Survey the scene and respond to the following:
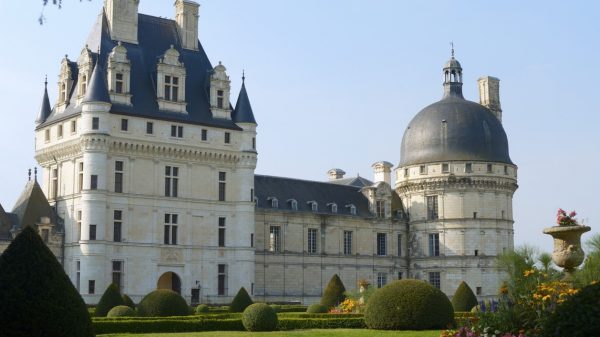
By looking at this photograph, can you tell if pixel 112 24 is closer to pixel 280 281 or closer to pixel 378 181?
pixel 280 281

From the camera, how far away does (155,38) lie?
5172 cm

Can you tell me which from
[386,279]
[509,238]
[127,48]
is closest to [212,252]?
[127,48]

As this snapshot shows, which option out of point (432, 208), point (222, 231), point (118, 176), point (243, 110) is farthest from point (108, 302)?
point (432, 208)

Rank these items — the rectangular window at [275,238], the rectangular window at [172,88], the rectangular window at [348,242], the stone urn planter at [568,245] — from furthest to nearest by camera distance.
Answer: the rectangular window at [348,242]
the rectangular window at [275,238]
the rectangular window at [172,88]
the stone urn planter at [568,245]

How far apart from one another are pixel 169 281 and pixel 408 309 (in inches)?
948

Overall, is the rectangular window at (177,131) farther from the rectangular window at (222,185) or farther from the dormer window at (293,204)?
the dormer window at (293,204)

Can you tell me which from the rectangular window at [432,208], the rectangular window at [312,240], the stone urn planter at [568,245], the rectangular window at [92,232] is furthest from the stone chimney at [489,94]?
the stone urn planter at [568,245]

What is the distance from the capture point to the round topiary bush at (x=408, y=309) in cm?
2833

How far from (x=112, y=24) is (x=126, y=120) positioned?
6.17 metres

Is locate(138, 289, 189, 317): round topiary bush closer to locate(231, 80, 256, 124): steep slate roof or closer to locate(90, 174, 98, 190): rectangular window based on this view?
locate(90, 174, 98, 190): rectangular window

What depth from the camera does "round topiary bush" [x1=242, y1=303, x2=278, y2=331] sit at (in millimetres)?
29297

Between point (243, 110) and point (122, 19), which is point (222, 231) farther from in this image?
point (122, 19)

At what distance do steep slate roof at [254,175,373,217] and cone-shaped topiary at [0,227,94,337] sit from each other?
132ft

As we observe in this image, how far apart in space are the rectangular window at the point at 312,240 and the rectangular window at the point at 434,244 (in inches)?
358
